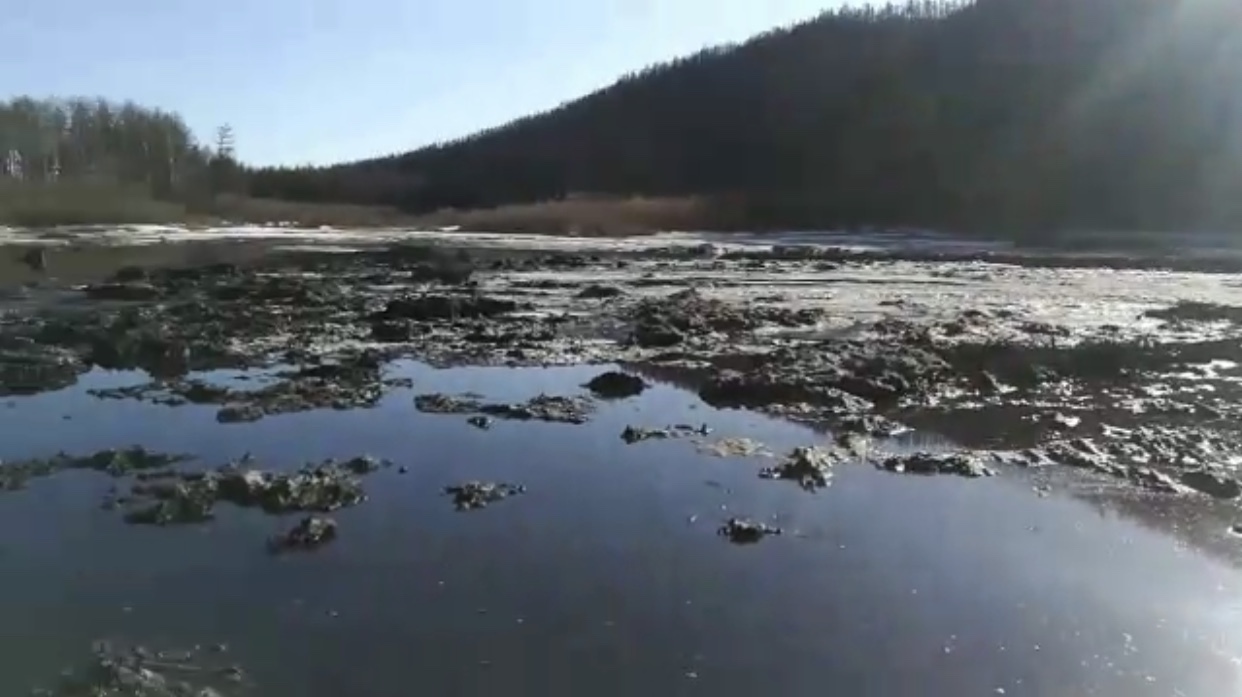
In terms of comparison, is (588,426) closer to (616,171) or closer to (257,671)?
(257,671)

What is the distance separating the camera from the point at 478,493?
8.53 m

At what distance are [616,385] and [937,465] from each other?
433 centimetres

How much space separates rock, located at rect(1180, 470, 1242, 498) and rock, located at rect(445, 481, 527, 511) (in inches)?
214

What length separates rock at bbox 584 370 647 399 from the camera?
42.1ft

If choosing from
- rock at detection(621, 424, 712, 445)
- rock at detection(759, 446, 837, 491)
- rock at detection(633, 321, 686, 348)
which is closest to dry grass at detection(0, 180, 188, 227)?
rock at detection(633, 321, 686, 348)

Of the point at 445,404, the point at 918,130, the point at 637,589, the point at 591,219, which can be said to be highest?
the point at 918,130

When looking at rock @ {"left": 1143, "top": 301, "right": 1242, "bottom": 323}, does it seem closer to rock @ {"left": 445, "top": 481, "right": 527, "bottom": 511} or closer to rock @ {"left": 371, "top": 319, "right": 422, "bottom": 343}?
rock @ {"left": 371, "top": 319, "right": 422, "bottom": 343}

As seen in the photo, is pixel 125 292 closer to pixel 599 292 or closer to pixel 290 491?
pixel 599 292

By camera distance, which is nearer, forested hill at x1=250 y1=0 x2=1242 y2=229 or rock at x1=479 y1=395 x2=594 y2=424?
rock at x1=479 y1=395 x2=594 y2=424

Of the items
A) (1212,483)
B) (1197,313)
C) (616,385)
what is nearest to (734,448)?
Answer: (616,385)

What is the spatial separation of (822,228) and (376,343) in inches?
2347

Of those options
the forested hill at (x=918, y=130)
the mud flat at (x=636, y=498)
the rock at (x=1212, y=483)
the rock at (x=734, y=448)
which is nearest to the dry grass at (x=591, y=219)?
the forested hill at (x=918, y=130)

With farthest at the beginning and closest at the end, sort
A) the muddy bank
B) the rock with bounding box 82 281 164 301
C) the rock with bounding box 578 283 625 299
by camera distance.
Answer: the rock with bounding box 578 283 625 299 → the rock with bounding box 82 281 164 301 → the muddy bank

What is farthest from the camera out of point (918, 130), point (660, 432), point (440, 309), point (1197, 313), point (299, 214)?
point (918, 130)
